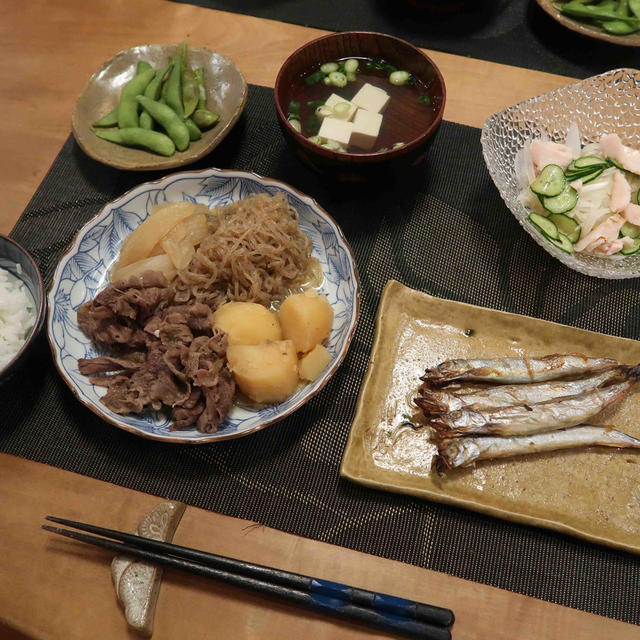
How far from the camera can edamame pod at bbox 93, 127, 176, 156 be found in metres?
2.67

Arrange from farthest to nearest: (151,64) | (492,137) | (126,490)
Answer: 1. (151,64)
2. (492,137)
3. (126,490)

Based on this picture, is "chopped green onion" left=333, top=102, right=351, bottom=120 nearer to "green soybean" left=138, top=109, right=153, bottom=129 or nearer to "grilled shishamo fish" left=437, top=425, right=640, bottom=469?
"green soybean" left=138, top=109, right=153, bottom=129

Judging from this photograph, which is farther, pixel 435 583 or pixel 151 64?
pixel 151 64

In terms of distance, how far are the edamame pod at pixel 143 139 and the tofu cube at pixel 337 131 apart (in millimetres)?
784

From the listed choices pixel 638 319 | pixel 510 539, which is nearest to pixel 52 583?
pixel 510 539

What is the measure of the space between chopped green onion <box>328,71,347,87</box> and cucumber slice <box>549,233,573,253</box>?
132 centimetres

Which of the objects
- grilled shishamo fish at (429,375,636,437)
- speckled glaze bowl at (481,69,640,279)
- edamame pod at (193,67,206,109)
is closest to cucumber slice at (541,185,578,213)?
speckled glaze bowl at (481,69,640,279)

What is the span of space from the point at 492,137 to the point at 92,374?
2.13m

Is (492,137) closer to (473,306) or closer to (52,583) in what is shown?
(473,306)

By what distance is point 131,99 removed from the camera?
9.32ft

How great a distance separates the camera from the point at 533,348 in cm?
227

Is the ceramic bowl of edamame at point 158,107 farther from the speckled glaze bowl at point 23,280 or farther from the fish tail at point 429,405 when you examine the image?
the fish tail at point 429,405

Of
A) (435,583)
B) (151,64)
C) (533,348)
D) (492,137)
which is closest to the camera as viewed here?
(435,583)

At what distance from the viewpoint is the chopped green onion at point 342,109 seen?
262 centimetres
